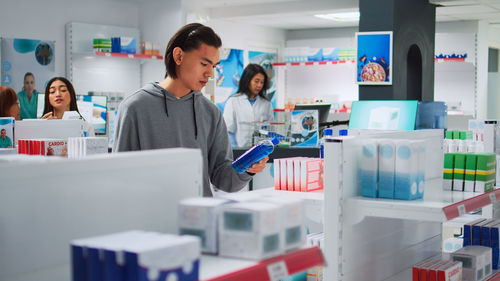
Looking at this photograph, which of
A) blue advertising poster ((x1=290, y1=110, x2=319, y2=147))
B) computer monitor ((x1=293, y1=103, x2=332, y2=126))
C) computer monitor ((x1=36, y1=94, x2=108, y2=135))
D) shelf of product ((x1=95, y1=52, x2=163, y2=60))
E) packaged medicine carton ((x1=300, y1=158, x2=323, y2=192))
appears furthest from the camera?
shelf of product ((x1=95, y1=52, x2=163, y2=60))

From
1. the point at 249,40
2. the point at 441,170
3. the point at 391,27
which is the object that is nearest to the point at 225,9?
the point at 249,40

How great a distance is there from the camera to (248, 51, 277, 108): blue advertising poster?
11.5 metres

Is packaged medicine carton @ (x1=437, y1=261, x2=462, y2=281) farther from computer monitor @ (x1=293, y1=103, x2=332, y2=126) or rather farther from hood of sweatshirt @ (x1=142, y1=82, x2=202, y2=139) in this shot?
computer monitor @ (x1=293, y1=103, x2=332, y2=126)

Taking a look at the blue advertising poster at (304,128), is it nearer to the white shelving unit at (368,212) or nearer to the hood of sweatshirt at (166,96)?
the white shelving unit at (368,212)

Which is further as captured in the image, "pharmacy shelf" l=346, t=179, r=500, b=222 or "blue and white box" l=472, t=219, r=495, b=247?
"blue and white box" l=472, t=219, r=495, b=247

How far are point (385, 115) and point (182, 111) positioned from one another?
3.08 metres

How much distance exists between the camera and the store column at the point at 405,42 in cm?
734

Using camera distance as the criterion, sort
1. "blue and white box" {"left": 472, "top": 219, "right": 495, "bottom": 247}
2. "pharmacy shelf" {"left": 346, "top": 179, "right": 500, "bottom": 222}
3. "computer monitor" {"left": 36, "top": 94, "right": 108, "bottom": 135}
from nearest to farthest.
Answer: "pharmacy shelf" {"left": 346, "top": 179, "right": 500, "bottom": 222} → "blue and white box" {"left": 472, "top": 219, "right": 495, "bottom": 247} → "computer monitor" {"left": 36, "top": 94, "right": 108, "bottom": 135}

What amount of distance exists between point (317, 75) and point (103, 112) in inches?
185

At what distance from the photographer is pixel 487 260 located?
11.8 ft

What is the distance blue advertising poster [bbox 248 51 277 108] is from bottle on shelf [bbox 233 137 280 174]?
866 cm

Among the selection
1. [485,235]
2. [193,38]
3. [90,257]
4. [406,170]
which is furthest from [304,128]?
[90,257]

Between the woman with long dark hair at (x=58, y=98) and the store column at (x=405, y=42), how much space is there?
3.39 metres

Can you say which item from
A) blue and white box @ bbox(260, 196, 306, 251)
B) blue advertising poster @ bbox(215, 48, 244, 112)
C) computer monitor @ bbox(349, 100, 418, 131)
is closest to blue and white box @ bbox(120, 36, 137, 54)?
blue advertising poster @ bbox(215, 48, 244, 112)
